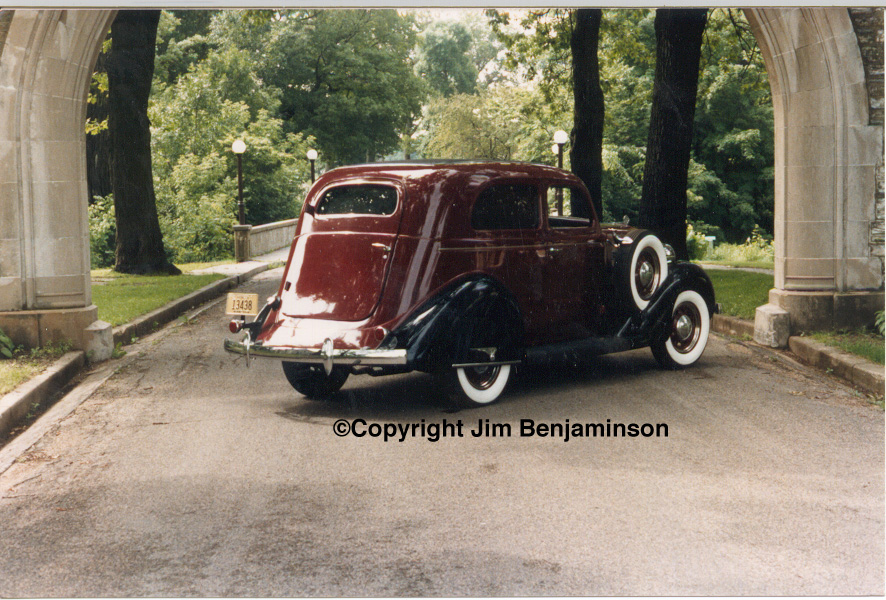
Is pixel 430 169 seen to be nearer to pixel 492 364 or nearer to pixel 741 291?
pixel 492 364

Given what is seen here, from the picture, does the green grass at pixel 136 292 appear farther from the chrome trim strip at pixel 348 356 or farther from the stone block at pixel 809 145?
the stone block at pixel 809 145

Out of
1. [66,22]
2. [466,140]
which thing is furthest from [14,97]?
[466,140]

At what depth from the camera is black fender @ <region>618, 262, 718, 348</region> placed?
573cm

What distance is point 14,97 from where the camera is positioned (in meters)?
6.32

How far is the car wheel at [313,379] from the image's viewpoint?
507 centimetres

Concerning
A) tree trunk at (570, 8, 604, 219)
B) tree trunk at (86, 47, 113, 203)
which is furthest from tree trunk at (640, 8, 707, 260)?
tree trunk at (86, 47, 113, 203)

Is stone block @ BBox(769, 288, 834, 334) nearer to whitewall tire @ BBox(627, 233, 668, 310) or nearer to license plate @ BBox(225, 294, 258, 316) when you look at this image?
whitewall tire @ BBox(627, 233, 668, 310)

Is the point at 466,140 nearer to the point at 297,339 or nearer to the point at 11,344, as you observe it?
the point at 297,339

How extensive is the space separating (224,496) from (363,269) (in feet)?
5.16

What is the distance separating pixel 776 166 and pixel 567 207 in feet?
6.21

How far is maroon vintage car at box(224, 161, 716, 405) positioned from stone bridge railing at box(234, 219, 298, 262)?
20 centimetres

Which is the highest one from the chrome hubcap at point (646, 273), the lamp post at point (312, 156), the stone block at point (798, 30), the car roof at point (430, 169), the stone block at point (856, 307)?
the stone block at point (798, 30)

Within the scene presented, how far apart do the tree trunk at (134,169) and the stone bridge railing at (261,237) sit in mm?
894

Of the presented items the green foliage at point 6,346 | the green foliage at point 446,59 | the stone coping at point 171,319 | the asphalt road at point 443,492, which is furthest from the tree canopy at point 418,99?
the green foliage at point 6,346
